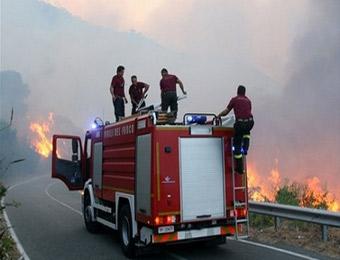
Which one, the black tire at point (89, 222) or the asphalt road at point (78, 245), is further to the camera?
the black tire at point (89, 222)

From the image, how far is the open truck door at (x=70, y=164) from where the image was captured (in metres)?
11.5

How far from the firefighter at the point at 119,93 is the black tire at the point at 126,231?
4224 mm

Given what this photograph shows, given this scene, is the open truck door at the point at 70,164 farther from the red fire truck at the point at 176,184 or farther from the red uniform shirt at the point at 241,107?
the red uniform shirt at the point at 241,107

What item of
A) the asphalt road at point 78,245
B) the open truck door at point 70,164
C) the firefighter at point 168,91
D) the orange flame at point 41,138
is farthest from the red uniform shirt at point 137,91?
the orange flame at point 41,138

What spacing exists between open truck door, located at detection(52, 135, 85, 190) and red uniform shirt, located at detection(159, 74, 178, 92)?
2472 millimetres

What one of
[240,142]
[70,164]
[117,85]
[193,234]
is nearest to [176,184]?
[193,234]

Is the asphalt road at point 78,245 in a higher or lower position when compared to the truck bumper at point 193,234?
lower

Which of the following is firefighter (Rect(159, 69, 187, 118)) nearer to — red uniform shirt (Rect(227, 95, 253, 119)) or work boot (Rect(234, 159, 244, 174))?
red uniform shirt (Rect(227, 95, 253, 119))

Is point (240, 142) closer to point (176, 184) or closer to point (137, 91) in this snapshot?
point (176, 184)

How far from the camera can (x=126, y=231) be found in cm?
839

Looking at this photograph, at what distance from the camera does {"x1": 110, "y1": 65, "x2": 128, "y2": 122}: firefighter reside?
12.4 m

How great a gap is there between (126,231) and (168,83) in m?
3.99

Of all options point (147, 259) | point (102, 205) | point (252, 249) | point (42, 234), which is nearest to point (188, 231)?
point (147, 259)

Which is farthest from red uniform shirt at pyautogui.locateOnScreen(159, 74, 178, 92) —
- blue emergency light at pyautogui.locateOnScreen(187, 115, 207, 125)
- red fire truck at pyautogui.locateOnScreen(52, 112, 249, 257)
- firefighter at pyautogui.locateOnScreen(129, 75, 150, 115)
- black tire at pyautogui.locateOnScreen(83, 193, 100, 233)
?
black tire at pyautogui.locateOnScreen(83, 193, 100, 233)
